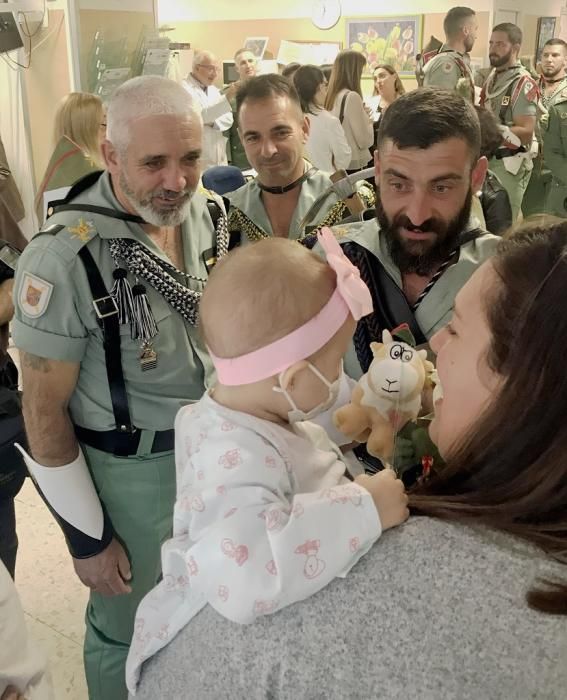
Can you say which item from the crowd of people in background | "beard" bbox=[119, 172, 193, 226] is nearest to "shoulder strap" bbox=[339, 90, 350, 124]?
the crowd of people in background

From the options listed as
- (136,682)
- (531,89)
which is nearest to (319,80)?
(531,89)

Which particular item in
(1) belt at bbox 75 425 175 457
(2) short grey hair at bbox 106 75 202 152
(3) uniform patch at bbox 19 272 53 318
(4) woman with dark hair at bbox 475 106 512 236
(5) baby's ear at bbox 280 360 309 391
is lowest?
(1) belt at bbox 75 425 175 457

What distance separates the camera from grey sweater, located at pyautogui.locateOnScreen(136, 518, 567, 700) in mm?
734

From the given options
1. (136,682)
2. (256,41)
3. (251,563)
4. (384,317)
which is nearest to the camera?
(251,563)

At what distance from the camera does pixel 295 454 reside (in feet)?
3.89

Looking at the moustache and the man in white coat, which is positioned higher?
the moustache

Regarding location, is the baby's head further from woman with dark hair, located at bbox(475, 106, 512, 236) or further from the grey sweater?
woman with dark hair, located at bbox(475, 106, 512, 236)

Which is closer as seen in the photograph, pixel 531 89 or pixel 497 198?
pixel 497 198

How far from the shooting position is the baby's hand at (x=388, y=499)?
0.91 metres

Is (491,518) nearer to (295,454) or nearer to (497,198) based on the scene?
(295,454)

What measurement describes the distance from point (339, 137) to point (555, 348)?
491 centimetres

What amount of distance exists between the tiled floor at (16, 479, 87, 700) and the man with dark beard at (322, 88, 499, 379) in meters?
1.57

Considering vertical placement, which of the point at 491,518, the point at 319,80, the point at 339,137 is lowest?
the point at 339,137

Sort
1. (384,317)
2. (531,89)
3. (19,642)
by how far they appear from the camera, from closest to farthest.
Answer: (19,642) < (384,317) < (531,89)
